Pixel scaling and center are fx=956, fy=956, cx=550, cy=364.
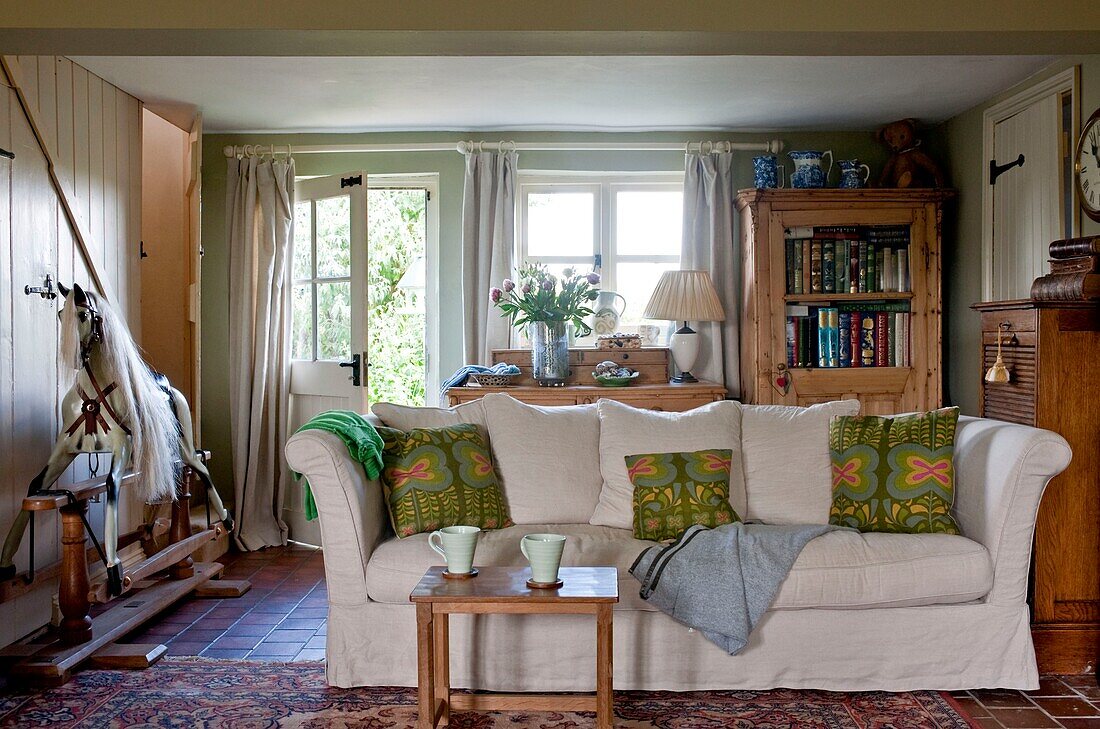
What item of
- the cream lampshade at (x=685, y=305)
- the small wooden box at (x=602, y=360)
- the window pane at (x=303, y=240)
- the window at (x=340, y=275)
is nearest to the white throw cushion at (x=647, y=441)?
the cream lampshade at (x=685, y=305)

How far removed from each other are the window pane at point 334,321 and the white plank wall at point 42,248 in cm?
104

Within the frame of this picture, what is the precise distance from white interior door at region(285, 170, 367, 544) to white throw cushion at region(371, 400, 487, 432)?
4.36ft

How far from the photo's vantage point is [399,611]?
305 centimetres

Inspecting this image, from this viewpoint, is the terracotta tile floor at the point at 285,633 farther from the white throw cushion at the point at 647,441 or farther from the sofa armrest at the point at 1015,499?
the white throw cushion at the point at 647,441

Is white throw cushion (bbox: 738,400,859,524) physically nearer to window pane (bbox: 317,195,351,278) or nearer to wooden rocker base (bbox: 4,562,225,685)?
wooden rocker base (bbox: 4,562,225,685)

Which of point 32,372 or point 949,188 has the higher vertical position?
point 949,188

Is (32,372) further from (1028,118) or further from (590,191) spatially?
(1028,118)

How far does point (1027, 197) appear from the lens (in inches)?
171

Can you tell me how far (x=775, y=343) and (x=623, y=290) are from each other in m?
0.99

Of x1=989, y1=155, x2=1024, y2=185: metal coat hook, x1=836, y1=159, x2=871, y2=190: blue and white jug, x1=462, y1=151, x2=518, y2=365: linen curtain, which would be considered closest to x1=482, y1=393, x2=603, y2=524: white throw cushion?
x1=462, y1=151, x2=518, y2=365: linen curtain

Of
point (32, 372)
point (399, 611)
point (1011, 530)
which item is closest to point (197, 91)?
point (32, 372)

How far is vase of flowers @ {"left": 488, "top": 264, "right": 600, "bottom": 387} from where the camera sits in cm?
498

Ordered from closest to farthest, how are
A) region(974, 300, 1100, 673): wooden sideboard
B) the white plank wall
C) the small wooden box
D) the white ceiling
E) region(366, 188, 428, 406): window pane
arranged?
region(974, 300, 1100, 673): wooden sideboard, the white plank wall, the white ceiling, the small wooden box, region(366, 188, 428, 406): window pane

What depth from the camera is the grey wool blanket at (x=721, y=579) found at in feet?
9.52
